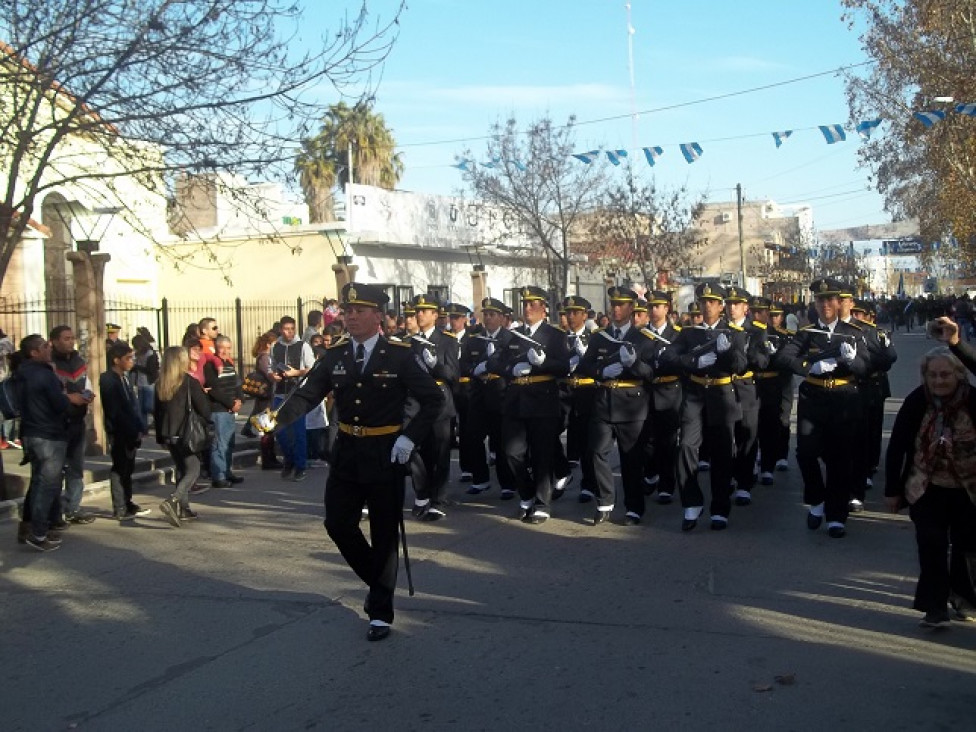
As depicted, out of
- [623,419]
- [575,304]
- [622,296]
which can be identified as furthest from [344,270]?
[623,419]

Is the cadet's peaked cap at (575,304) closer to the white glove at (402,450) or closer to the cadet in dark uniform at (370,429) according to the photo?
the cadet in dark uniform at (370,429)

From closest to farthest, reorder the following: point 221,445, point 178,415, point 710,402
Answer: point 710,402 → point 178,415 → point 221,445

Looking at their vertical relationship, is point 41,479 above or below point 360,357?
below

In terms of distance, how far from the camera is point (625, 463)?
31.7 feet

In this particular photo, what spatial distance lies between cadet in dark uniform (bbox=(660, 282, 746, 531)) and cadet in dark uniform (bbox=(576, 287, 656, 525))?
308mm

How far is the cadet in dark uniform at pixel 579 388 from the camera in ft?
35.2

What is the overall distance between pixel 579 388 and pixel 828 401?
3059 mm

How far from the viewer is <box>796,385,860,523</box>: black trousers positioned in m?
8.73

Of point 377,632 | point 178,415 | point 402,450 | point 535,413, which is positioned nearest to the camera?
point 377,632

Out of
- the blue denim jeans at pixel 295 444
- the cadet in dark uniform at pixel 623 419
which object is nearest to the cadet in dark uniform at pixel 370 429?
the cadet in dark uniform at pixel 623 419

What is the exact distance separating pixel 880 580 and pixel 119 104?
24.8ft

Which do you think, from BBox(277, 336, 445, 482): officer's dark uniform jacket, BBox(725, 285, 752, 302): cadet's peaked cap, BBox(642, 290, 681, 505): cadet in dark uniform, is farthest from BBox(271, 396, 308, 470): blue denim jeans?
BBox(277, 336, 445, 482): officer's dark uniform jacket

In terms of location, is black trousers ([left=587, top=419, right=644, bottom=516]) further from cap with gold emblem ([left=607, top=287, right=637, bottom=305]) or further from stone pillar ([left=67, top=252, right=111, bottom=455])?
stone pillar ([left=67, top=252, right=111, bottom=455])

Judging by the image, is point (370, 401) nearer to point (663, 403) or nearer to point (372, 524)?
point (372, 524)
